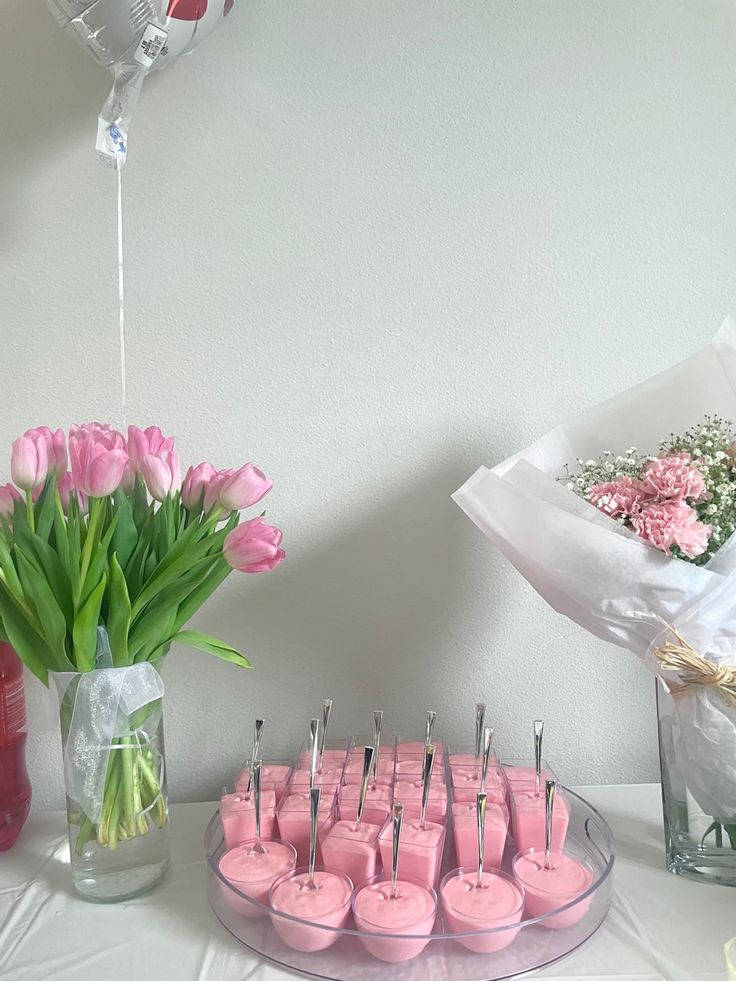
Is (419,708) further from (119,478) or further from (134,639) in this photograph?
(119,478)

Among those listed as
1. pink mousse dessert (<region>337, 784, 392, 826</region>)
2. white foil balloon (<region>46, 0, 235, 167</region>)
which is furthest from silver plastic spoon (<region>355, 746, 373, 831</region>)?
white foil balloon (<region>46, 0, 235, 167</region>)

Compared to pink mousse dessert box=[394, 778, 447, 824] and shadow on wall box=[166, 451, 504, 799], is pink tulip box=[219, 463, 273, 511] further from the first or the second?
pink mousse dessert box=[394, 778, 447, 824]

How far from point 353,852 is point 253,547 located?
1.03ft

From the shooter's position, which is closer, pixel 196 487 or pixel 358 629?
pixel 196 487

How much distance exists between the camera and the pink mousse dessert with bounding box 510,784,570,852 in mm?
832

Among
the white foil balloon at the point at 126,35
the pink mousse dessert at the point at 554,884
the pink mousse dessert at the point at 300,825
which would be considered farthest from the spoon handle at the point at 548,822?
the white foil balloon at the point at 126,35

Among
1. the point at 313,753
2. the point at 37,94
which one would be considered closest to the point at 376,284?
the point at 37,94

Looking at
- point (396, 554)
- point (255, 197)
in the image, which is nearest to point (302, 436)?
point (396, 554)

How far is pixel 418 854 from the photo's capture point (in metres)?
0.78

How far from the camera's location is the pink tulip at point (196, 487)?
872 millimetres

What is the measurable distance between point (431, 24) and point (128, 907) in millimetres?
1110

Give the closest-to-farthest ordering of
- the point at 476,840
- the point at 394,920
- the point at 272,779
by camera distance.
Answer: the point at 394,920
the point at 476,840
the point at 272,779

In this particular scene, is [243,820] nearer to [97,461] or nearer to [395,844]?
[395,844]

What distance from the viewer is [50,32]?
40.2 inches
